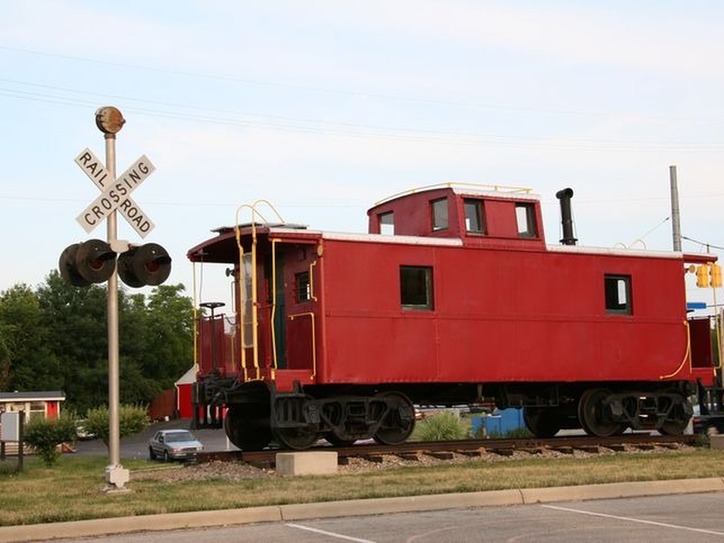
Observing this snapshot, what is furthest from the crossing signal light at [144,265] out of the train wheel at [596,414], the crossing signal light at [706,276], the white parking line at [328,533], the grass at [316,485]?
the crossing signal light at [706,276]

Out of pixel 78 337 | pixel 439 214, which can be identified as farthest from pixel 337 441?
pixel 78 337

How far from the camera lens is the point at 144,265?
40.4 feet

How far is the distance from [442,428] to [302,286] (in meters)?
10.5

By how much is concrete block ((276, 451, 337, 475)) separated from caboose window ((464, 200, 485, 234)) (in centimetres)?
552

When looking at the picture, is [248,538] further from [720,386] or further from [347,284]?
[720,386]

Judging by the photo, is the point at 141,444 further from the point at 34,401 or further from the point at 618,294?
the point at 618,294

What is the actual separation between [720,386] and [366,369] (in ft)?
26.9

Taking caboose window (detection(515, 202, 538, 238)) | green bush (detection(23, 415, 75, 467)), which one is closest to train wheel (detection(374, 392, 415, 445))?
caboose window (detection(515, 202, 538, 238))

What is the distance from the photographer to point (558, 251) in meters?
18.8

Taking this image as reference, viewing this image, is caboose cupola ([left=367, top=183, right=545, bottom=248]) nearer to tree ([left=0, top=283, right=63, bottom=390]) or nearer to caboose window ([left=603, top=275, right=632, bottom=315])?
caboose window ([left=603, top=275, right=632, bottom=315])

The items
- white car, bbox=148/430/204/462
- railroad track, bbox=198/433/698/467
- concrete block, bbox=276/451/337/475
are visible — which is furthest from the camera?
white car, bbox=148/430/204/462

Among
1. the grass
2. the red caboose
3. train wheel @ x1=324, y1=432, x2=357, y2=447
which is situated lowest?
the grass

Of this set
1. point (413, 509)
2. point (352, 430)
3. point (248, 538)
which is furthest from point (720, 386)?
point (248, 538)

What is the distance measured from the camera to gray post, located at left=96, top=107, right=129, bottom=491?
484 inches
